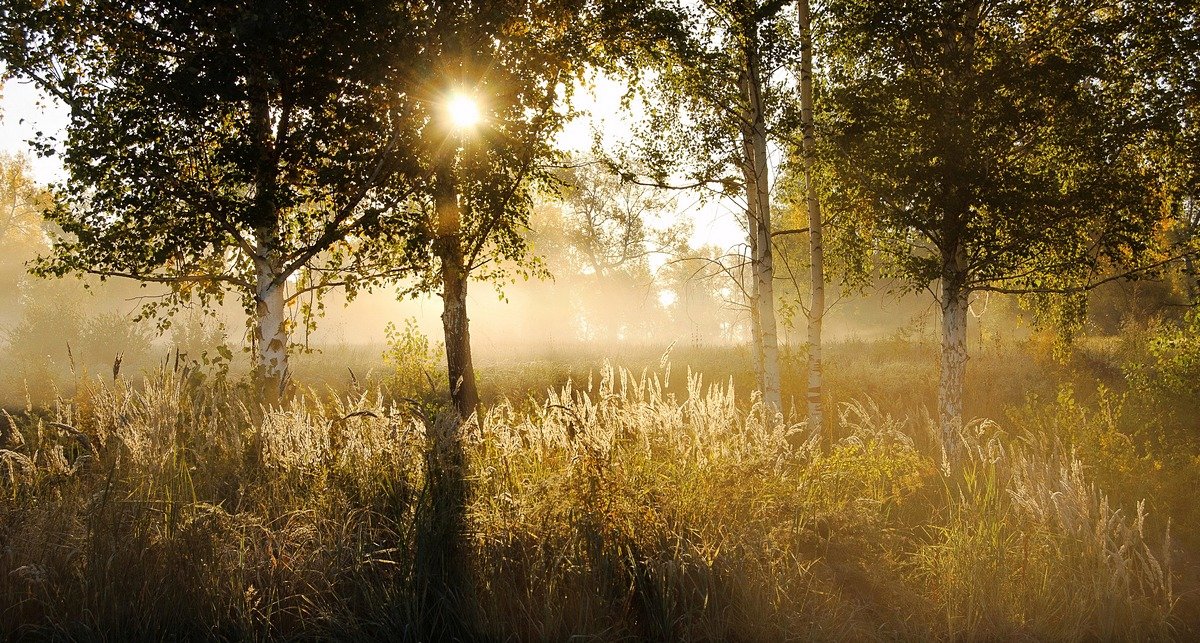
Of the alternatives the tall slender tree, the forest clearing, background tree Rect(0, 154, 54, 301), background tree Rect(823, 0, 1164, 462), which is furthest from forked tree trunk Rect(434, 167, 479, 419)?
background tree Rect(0, 154, 54, 301)

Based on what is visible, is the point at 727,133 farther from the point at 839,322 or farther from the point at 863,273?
the point at 839,322

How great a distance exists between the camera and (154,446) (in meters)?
4.71

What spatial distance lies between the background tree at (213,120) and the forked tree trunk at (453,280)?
1.75 ft

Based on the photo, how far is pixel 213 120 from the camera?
9.05 m

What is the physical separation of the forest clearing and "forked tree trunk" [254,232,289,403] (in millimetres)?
49

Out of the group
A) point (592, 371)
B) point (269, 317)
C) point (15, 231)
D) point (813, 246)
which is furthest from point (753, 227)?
point (15, 231)

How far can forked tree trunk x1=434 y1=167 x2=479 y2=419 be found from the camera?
9539 millimetres

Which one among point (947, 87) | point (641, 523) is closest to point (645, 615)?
point (641, 523)

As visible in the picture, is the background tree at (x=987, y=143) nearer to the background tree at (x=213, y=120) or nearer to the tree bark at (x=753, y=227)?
the tree bark at (x=753, y=227)

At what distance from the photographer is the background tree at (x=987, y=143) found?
9172mm

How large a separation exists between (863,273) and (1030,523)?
6.75 m

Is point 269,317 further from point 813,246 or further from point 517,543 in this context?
point 813,246

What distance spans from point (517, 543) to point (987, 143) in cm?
797

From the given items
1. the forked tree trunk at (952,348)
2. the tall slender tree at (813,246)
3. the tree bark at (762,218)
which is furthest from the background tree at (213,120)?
the forked tree trunk at (952,348)
